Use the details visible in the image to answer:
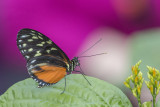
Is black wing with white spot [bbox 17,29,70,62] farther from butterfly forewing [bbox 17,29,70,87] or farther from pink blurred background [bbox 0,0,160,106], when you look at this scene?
pink blurred background [bbox 0,0,160,106]

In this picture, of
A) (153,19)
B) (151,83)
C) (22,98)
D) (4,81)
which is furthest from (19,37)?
(153,19)

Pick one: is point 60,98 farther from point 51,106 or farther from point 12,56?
point 12,56

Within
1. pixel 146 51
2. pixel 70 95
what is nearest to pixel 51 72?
pixel 70 95

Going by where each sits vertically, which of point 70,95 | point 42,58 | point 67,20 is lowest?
point 70,95

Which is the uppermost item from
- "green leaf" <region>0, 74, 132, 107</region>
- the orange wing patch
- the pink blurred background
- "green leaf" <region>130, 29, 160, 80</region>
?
the pink blurred background

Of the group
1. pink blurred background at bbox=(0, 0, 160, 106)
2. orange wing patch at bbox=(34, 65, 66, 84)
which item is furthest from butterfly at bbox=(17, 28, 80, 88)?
pink blurred background at bbox=(0, 0, 160, 106)

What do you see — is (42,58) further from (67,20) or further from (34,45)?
(67,20)
